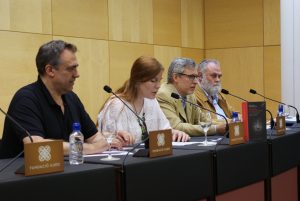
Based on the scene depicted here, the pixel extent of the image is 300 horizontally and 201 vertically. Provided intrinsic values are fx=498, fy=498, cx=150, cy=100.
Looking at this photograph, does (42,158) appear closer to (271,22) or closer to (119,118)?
(119,118)

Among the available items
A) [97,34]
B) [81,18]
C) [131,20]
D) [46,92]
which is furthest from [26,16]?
[46,92]

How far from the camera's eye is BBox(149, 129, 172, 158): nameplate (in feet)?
7.40

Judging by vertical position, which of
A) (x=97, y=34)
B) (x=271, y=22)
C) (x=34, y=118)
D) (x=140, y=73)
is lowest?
(x=34, y=118)

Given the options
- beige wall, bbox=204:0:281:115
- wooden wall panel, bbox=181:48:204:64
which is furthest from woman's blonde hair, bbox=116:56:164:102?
beige wall, bbox=204:0:281:115

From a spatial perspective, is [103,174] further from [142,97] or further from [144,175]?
[142,97]

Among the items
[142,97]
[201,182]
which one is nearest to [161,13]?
[142,97]

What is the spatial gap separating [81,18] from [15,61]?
1.07m

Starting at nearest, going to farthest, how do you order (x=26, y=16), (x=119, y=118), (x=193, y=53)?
(x=119, y=118), (x=26, y=16), (x=193, y=53)

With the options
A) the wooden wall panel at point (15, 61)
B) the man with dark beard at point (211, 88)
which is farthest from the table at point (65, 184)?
the wooden wall panel at point (15, 61)

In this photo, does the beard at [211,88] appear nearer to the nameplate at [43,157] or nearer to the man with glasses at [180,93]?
the man with glasses at [180,93]

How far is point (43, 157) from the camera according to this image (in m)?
1.81

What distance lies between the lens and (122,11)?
6.24 metres

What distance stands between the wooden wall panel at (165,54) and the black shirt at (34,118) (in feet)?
13.3

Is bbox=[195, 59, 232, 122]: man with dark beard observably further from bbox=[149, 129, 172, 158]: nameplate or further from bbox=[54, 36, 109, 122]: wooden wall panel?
bbox=[149, 129, 172, 158]: nameplate
